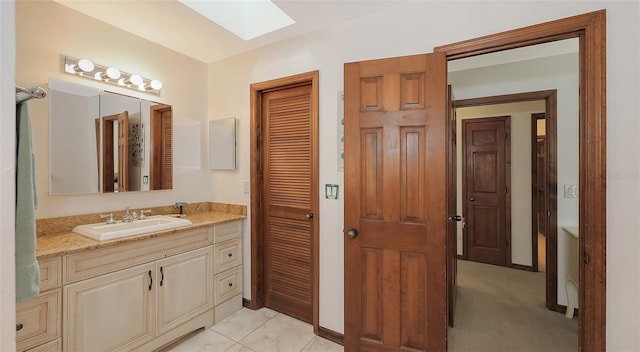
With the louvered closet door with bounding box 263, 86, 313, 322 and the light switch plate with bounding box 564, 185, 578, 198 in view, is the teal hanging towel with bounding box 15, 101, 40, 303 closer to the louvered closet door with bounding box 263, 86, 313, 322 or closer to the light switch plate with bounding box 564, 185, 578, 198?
the louvered closet door with bounding box 263, 86, 313, 322

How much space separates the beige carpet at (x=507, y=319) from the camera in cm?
210

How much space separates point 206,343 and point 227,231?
35.4 inches

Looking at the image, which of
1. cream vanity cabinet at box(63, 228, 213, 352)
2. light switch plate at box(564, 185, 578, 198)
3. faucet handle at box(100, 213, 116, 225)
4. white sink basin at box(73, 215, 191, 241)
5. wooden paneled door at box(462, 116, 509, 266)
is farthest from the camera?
wooden paneled door at box(462, 116, 509, 266)

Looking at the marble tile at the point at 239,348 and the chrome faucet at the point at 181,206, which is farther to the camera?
the chrome faucet at the point at 181,206

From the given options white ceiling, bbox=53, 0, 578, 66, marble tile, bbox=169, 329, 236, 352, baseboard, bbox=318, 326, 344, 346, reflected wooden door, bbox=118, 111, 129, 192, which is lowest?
marble tile, bbox=169, 329, 236, 352

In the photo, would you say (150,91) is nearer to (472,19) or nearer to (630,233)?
(472,19)

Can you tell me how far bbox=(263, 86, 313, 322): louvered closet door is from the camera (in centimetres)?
240

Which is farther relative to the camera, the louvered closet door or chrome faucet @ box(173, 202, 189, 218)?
chrome faucet @ box(173, 202, 189, 218)

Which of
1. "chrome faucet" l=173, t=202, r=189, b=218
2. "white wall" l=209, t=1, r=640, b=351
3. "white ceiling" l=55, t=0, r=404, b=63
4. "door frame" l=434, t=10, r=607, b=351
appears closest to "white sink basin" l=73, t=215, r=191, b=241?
"chrome faucet" l=173, t=202, r=189, b=218

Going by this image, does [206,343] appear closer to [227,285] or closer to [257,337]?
[257,337]

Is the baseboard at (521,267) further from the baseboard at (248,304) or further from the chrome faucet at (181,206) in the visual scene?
the chrome faucet at (181,206)

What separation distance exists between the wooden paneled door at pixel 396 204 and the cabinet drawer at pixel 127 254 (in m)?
1.29
